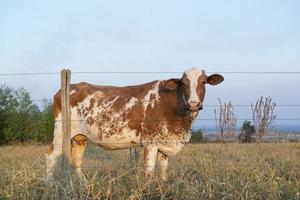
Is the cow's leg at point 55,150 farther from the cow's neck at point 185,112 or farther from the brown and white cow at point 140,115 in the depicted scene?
the cow's neck at point 185,112

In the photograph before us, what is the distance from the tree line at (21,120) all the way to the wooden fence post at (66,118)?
2041cm

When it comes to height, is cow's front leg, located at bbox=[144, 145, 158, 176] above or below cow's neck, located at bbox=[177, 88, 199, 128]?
below

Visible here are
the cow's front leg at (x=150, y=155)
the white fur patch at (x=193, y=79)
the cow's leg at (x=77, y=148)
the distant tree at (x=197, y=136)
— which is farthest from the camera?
the distant tree at (x=197, y=136)

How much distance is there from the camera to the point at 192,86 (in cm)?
869

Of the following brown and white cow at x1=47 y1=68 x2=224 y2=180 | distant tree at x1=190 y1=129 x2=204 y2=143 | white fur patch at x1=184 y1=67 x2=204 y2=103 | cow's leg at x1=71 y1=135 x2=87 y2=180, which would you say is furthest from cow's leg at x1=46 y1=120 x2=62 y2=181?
distant tree at x1=190 y1=129 x2=204 y2=143

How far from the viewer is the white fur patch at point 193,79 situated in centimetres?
845

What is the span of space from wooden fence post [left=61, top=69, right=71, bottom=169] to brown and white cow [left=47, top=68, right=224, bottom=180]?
3.49ft

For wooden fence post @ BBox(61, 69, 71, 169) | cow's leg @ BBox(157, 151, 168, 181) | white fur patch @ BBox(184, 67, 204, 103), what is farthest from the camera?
cow's leg @ BBox(157, 151, 168, 181)

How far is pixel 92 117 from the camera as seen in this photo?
9781 mm

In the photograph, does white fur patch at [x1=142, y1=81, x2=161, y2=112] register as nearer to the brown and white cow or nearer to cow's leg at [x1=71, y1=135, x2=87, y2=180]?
the brown and white cow

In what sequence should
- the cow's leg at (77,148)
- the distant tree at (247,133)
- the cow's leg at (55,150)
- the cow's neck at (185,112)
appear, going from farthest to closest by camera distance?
the distant tree at (247,133) < the cow's leg at (77,148) < the cow's leg at (55,150) < the cow's neck at (185,112)

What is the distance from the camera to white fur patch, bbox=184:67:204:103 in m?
8.45

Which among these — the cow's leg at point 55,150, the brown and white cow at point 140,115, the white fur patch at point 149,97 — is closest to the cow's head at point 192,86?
the brown and white cow at point 140,115

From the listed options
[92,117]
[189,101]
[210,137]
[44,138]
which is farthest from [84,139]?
[210,137]
